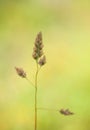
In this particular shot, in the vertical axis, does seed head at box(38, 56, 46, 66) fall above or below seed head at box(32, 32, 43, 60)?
below

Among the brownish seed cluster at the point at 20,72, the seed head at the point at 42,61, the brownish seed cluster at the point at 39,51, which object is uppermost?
the brownish seed cluster at the point at 39,51

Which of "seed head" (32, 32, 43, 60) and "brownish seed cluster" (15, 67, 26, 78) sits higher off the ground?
"seed head" (32, 32, 43, 60)

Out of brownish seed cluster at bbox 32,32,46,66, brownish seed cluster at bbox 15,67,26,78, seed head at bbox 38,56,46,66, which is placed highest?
brownish seed cluster at bbox 32,32,46,66

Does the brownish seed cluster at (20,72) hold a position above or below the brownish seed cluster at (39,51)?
below

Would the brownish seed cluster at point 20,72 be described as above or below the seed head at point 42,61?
below

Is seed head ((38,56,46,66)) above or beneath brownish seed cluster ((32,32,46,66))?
beneath

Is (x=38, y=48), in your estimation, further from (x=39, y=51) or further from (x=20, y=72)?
(x=20, y=72)

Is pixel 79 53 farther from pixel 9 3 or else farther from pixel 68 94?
pixel 9 3
